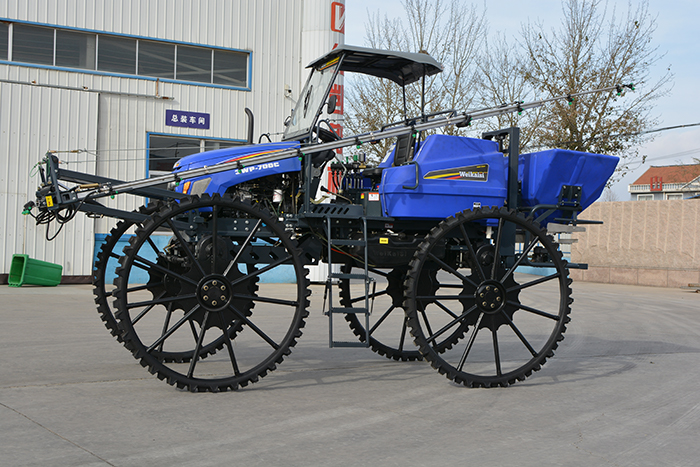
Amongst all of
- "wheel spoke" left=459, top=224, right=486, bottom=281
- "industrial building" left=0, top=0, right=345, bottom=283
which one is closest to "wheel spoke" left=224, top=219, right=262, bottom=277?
"wheel spoke" left=459, top=224, right=486, bottom=281

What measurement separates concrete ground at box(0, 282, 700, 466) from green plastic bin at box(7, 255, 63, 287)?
7823mm

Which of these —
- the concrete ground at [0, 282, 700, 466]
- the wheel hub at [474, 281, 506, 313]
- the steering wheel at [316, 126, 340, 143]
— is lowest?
the concrete ground at [0, 282, 700, 466]

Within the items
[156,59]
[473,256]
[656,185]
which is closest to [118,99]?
[156,59]

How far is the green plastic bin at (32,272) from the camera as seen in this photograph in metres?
15.8

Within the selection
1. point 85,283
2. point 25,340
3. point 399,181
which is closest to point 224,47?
point 85,283

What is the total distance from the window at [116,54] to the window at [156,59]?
8.2 inches

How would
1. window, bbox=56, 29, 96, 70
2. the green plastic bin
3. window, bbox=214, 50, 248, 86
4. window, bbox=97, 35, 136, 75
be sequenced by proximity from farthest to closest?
window, bbox=214, 50, 248, 86 < window, bbox=97, 35, 136, 75 < window, bbox=56, 29, 96, 70 < the green plastic bin

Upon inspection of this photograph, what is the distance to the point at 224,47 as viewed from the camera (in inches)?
725

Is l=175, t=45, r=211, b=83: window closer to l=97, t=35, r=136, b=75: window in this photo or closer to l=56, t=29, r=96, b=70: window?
l=97, t=35, r=136, b=75: window

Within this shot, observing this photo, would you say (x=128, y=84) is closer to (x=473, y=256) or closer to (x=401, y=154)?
(x=401, y=154)

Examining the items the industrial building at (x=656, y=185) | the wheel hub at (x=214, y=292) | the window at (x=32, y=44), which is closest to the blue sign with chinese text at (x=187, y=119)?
the window at (x=32, y=44)

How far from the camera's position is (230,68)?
1864cm

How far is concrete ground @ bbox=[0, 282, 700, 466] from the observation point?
4.30 m

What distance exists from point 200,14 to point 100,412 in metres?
15.0
